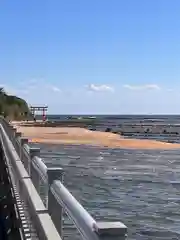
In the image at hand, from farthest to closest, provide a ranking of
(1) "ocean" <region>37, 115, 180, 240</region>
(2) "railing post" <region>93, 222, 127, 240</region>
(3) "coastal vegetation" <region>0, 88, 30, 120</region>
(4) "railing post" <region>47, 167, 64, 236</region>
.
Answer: (3) "coastal vegetation" <region>0, 88, 30, 120</region>, (1) "ocean" <region>37, 115, 180, 240</region>, (4) "railing post" <region>47, 167, 64, 236</region>, (2) "railing post" <region>93, 222, 127, 240</region>

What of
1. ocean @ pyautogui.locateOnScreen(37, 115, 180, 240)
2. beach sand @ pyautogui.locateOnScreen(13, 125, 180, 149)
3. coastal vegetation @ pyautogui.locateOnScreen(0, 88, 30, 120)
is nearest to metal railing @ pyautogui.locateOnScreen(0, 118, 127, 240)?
ocean @ pyautogui.locateOnScreen(37, 115, 180, 240)

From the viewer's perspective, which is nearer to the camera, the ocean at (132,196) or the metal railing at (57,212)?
the metal railing at (57,212)

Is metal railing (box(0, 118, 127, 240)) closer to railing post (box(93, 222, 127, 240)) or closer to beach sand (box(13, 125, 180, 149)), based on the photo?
railing post (box(93, 222, 127, 240))

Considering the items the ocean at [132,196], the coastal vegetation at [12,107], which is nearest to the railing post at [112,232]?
the ocean at [132,196]

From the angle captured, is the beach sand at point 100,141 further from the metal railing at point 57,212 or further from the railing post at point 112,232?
the railing post at point 112,232

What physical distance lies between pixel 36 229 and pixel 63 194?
47.9 inches

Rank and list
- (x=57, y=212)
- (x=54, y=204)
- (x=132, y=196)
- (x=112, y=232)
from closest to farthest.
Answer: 1. (x=112, y=232)
2. (x=57, y=212)
3. (x=54, y=204)
4. (x=132, y=196)

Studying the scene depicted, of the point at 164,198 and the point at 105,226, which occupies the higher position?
the point at 105,226

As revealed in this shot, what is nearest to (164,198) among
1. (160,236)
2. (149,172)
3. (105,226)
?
(160,236)

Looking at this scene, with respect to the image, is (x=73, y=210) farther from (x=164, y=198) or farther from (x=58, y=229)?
(x=164, y=198)

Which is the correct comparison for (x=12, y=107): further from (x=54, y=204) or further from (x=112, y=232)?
(x=112, y=232)

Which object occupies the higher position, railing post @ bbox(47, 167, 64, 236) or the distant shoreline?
railing post @ bbox(47, 167, 64, 236)

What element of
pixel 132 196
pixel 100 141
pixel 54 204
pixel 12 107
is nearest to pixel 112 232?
pixel 54 204

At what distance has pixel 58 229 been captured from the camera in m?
4.71
